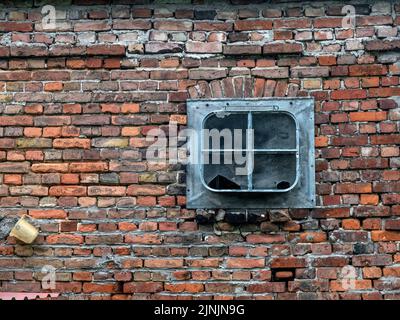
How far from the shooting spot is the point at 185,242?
11.2 feet

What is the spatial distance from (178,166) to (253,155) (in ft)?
1.60

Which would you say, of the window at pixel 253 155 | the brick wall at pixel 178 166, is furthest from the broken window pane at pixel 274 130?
the brick wall at pixel 178 166

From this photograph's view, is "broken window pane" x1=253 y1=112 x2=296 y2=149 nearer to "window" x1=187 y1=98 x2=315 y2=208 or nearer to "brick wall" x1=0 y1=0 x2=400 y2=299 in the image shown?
"window" x1=187 y1=98 x2=315 y2=208

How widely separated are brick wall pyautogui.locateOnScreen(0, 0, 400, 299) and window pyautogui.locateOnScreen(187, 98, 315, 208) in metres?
0.07

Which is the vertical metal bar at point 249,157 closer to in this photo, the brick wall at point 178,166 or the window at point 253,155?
the window at point 253,155

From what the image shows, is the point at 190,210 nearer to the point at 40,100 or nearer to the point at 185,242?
the point at 185,242

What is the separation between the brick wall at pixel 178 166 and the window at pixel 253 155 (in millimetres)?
73

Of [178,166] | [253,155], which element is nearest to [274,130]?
[253,155]

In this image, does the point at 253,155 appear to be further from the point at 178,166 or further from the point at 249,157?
the point at 178,166

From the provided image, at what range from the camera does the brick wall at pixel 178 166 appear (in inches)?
133

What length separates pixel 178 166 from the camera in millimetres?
3463

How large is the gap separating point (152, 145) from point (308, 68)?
1.13 m

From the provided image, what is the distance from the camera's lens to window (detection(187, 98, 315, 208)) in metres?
3.39

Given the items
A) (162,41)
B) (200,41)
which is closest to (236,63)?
(200,41)
